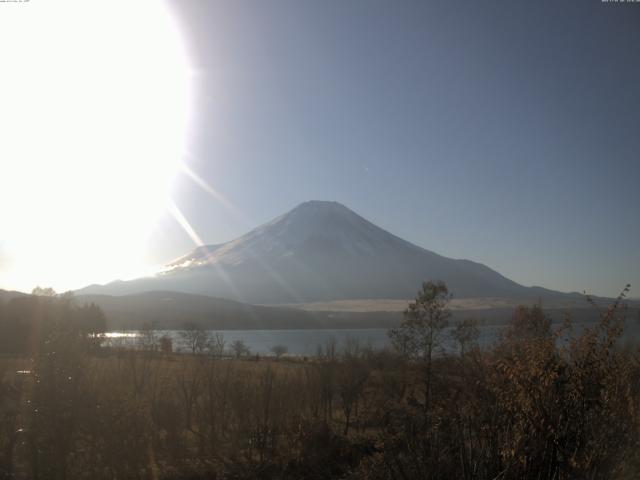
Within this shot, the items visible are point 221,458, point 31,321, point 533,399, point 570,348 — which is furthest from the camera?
point 31,321

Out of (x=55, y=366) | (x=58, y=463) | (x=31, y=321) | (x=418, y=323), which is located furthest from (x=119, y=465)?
(x=31, y=321)

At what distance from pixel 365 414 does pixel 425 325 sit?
5.12 m

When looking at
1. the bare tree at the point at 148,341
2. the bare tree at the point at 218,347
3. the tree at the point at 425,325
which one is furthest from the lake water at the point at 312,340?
the bare tree at the point at 218,347

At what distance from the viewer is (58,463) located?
9148 mm

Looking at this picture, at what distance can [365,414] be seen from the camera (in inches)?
656

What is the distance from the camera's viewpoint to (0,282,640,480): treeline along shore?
15.9 ft

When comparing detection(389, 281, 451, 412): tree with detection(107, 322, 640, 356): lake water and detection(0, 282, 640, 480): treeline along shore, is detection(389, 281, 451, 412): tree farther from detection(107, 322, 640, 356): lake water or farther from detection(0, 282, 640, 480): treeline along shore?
detection(107, 322, 640, 356): lake water

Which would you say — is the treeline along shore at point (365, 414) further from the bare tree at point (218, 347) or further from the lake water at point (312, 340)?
the bare tree at point (218, 347)

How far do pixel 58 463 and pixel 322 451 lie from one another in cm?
567

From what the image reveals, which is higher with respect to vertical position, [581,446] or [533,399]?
[533,399]

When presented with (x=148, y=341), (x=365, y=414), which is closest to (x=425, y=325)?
(x=365, y=414)

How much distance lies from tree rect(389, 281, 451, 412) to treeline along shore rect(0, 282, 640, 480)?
0.06 meters

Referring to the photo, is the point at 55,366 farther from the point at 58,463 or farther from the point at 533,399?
the point at 533,399

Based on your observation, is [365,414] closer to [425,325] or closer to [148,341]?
[425,325]
